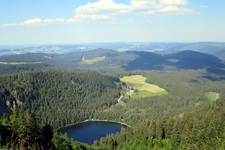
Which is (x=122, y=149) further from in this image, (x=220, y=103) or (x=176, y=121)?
(x=220, y=103)

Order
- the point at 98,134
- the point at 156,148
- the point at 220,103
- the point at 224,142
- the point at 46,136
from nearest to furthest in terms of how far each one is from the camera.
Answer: the point at 46,136 → the point at 224,142 → the point at 156,148 → the point at 220,103 → the point at 98,134

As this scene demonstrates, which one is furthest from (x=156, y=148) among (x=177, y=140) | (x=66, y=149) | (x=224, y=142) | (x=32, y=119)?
(x=32, y=119)

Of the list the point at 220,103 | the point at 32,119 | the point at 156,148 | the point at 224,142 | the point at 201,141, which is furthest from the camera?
the point at 220,103

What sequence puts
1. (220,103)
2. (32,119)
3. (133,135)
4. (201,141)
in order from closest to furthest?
1. (32,119)
2. (201,141)
3. (133,135)
4. (220,103)

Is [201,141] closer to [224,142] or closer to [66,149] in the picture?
[224,142]

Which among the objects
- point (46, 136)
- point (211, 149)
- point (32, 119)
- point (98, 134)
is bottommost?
point (98, 134)

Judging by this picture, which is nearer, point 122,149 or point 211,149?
point 211,149

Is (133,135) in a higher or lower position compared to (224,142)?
lower

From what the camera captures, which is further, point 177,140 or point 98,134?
point 98,134

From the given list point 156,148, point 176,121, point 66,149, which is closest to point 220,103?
point 176,121
